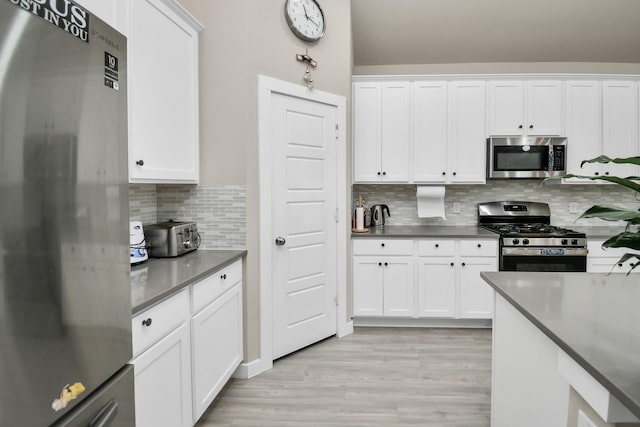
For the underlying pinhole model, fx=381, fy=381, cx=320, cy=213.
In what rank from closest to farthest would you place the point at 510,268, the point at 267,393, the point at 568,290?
the point at 568,290, the point at 267,393, the point at 510,268

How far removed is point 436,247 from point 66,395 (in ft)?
10.8

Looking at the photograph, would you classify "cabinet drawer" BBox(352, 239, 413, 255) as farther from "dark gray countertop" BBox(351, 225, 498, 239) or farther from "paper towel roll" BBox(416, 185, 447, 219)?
"paper towel roll" BBox(416, 185, 447, 219)

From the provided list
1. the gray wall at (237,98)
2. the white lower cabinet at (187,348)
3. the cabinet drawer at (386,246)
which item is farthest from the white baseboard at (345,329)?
the white lower cabinet at (187,348)

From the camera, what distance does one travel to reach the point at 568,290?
1.59 metres

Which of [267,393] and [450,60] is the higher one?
[450,60]

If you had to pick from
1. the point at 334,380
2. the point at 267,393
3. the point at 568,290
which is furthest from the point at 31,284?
the point at 334,380

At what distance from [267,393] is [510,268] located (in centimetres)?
246

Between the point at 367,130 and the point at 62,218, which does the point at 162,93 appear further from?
the point at 367,130

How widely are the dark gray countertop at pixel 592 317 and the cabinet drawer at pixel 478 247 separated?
5.67 ft

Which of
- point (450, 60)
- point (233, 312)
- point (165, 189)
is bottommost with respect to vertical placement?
point (233, 312)

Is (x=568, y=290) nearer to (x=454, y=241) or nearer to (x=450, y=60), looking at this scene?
(x=454, y=241)

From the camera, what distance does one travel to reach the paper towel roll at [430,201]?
402 cm

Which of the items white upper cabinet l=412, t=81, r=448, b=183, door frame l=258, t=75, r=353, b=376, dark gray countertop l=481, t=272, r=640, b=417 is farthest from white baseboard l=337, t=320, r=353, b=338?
dark gray countertop l=481, t=272, r=640, b=417

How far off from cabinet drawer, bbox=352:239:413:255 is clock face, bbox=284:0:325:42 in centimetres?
185
